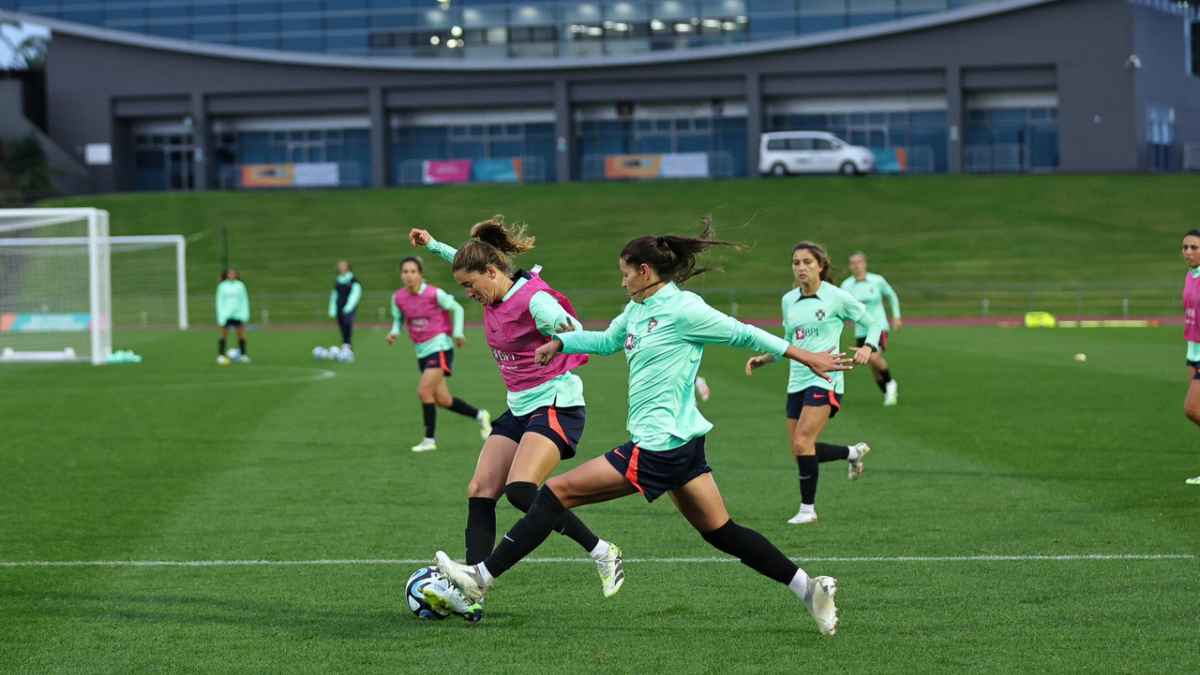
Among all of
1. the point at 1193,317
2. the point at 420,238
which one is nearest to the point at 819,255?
the point at 420,238

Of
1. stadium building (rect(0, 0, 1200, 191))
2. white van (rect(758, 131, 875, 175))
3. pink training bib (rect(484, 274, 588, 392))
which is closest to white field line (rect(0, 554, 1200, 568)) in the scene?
pink training bib (rect(484, 274, 588, 392))

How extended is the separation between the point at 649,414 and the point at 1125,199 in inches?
2227

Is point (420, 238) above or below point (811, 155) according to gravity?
below

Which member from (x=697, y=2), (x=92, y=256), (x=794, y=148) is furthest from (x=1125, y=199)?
(x=92, y=256)

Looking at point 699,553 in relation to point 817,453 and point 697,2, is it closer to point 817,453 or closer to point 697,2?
point 817,453

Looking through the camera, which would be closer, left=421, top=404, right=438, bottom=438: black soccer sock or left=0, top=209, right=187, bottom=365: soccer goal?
left=421, top=404, right=438, bottom=438: black soccer sock

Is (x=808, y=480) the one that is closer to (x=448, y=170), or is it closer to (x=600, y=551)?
(x=600, y=551)

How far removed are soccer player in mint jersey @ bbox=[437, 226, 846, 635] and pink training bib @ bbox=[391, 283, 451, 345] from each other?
904 centimetres

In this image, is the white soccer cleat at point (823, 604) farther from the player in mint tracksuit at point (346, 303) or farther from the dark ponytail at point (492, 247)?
the player in mint tracksuit at point (346, 303)

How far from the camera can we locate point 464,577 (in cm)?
776

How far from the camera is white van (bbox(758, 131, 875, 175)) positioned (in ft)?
224

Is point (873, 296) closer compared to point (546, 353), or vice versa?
point (546, 353)

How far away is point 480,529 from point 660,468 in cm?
134

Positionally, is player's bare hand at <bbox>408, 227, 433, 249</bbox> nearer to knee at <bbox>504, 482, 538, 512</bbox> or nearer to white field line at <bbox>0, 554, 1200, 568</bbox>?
knee at <bbox>504, 482, 538, 512</bbox>
